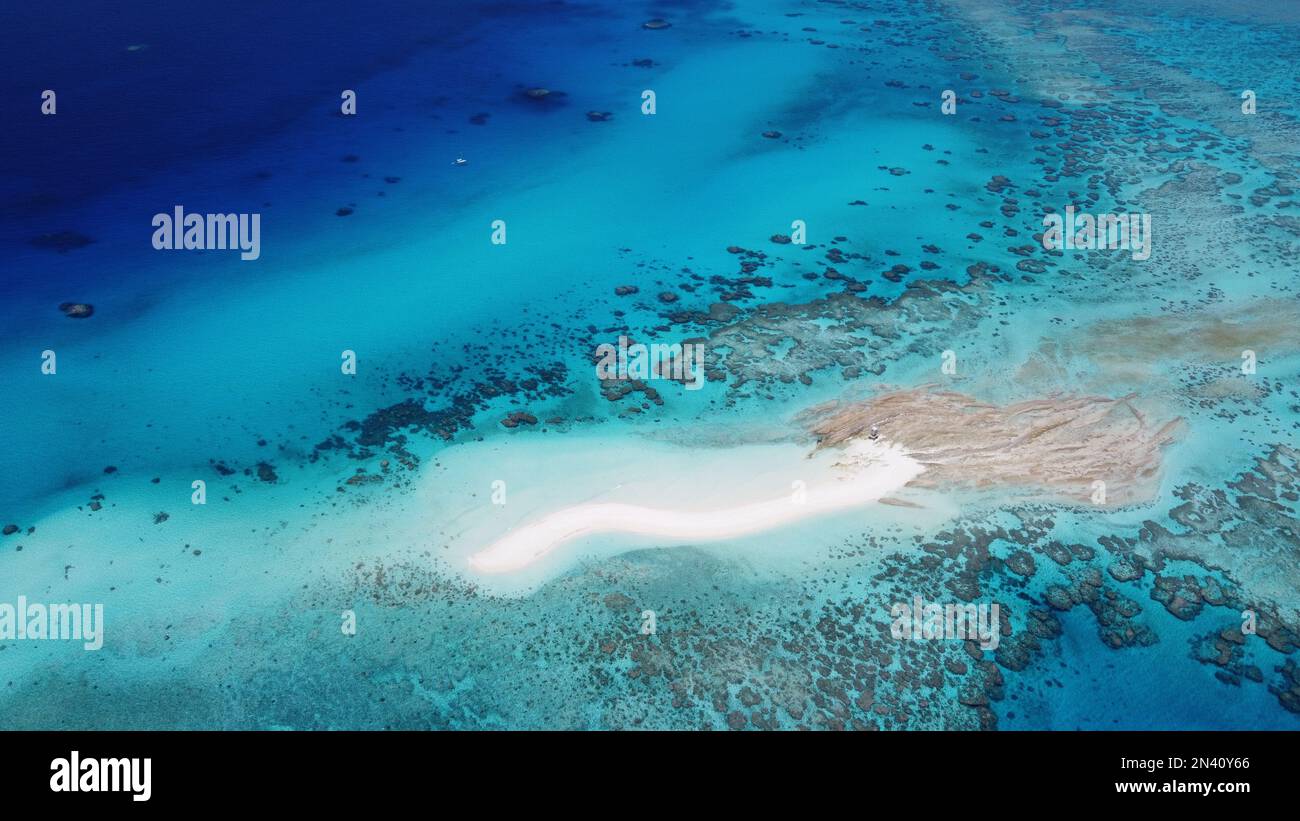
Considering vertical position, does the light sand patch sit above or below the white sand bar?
above

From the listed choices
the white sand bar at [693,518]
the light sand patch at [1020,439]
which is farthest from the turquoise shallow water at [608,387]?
the light sand patch at [1020,439]

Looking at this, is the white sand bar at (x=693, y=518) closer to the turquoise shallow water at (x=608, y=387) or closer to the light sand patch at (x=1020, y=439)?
the turquoise shallow water at (x=608, y=387)

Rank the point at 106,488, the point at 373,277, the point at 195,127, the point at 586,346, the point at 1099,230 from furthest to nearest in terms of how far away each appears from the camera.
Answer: the point at 195,127, the point at 1099,230, the point at 373,277, the point at 586,346, the point at 106,488

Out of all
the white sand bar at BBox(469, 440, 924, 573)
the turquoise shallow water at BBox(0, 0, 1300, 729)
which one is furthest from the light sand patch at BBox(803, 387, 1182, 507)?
the white sand bar at BBox(469, 440, 924, 573)

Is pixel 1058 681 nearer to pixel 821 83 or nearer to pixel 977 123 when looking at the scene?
pixel 977 123

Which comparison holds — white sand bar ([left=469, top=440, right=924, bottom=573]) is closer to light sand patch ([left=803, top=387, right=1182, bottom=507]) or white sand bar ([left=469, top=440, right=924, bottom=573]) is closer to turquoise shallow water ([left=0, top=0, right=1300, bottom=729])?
turquoise shallow water ([left=0, top=0, right=1300, bottom=729])

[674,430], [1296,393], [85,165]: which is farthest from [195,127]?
[1296,393]

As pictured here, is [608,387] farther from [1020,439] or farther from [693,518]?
[1020,439]
